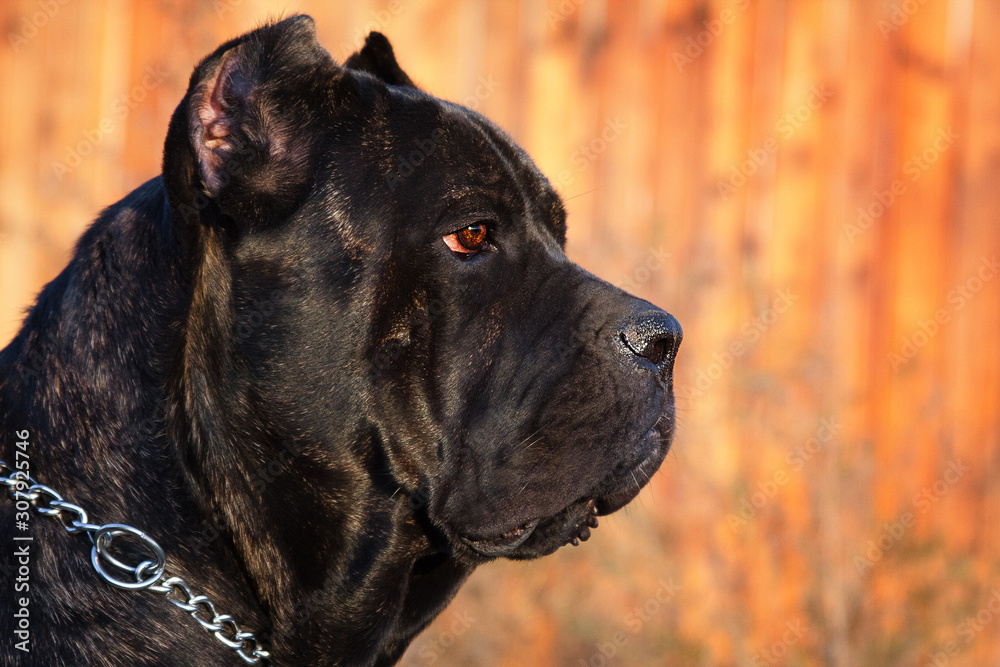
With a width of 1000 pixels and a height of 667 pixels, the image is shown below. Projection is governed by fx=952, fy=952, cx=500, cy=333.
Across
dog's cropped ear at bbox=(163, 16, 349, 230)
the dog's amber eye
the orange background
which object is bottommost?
the orange background

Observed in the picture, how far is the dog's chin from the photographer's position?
222 cm

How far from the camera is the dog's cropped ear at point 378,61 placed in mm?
2861

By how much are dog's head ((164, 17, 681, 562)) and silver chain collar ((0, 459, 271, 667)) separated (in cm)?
39

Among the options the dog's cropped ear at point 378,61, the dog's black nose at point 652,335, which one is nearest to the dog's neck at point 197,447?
the dog's black nose at point 652,335

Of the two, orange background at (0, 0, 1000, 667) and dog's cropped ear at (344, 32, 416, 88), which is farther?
orange background at (0, 0, 1000, 667)

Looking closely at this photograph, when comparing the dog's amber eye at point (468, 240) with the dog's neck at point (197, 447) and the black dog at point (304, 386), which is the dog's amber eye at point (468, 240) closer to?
the black dog at point (304, 386)

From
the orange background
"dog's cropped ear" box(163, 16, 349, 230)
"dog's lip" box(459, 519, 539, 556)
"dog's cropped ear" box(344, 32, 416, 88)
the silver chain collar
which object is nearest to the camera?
the silver chain collar

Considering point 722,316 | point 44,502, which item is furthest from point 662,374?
point 722,316

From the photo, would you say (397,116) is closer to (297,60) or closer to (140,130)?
(297,60)

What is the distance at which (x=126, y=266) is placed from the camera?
6.79 feet

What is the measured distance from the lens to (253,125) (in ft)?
6.88

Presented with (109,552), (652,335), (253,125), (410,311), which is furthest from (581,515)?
(253,125)

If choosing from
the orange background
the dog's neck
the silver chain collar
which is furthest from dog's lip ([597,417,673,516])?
the orange background

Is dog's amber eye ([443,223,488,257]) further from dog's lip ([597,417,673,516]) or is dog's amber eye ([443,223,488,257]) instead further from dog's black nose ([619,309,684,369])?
dog's lip ([597,417,673,516])
